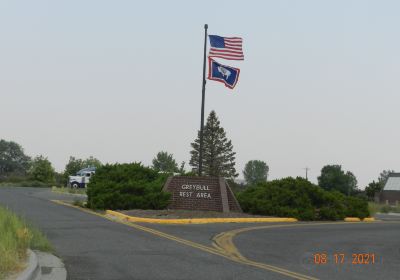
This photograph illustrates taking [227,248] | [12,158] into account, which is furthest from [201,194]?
[12,158]

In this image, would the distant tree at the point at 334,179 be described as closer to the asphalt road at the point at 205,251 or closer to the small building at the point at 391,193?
the small building at the point at 391,193

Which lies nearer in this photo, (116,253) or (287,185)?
(116,253)

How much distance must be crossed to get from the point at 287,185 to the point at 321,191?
169cm

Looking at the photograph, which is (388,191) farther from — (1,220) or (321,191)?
(1,220)

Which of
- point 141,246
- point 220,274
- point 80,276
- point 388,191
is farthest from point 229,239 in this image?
point 388,191

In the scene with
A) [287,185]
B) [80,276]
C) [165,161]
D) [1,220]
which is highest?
[165,161]

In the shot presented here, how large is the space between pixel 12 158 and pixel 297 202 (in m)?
169

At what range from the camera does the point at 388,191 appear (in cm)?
10394

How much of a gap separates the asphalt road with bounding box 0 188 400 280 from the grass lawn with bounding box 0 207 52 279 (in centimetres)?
52

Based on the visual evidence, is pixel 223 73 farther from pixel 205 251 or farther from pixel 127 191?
pixel 205 251

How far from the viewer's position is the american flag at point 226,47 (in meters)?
Answer: 25.9

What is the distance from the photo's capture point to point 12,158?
590ft
